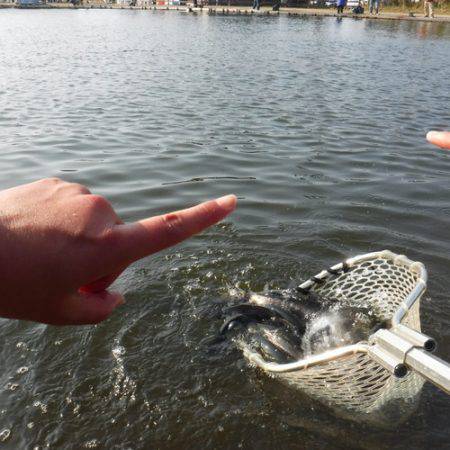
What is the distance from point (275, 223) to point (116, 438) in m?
3.70

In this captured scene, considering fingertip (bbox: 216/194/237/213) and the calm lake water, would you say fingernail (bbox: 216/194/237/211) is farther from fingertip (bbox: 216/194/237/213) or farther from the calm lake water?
the calm lake water

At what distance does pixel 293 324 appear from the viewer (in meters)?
3.71

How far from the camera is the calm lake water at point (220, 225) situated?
123 inches

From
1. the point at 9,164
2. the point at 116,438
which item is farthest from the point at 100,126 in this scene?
the point at 116,438

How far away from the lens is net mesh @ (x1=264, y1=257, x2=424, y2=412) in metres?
2.55

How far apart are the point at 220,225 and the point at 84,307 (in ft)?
14.8

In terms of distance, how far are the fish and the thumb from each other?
209 cm

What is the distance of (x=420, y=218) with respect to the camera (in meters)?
6.09

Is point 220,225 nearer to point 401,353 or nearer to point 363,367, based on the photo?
point 363,367

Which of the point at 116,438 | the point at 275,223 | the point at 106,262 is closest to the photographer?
the point at 106,262

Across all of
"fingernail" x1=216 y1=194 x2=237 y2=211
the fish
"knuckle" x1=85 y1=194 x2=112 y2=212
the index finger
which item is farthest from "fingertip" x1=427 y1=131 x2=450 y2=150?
the fish

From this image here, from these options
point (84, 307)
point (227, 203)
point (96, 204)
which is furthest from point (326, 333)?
point (96, 204)

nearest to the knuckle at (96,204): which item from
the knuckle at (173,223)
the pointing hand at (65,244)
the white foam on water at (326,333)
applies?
the pointing hand at (65,244)

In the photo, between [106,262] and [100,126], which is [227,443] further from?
[100,126]
